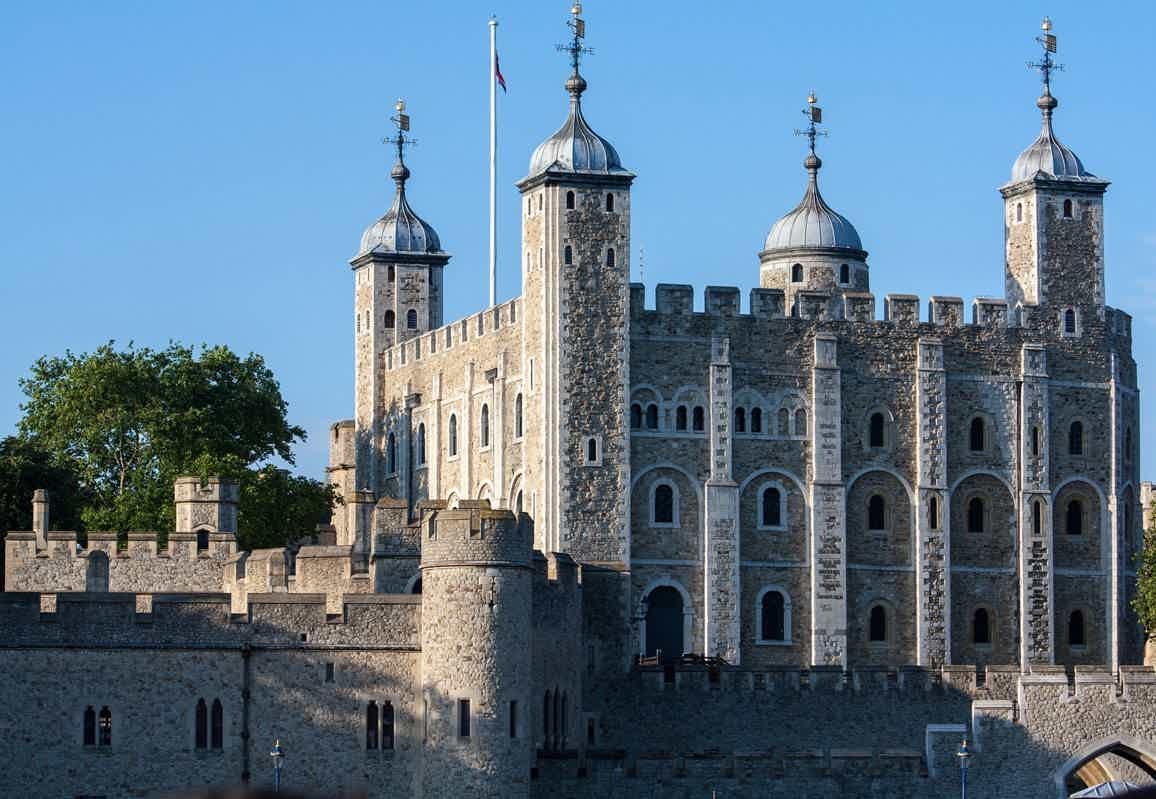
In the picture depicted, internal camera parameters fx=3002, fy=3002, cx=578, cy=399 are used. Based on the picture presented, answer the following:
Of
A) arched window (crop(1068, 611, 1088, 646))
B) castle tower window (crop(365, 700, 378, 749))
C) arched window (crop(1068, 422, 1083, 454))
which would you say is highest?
arched window (crop(1068, 422, 1083, 454))

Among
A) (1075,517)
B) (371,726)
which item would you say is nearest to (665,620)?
(1075,517)

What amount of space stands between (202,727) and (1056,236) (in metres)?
40.9

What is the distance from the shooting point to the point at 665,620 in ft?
273

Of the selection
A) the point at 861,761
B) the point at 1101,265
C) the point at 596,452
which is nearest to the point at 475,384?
the point at 596,452

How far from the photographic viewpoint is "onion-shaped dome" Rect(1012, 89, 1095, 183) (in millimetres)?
89375

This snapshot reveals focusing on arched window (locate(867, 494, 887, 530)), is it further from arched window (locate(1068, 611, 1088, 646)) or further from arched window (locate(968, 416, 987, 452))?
arched window (locate(1068, 611, 1088, 646))

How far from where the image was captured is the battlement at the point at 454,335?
8862 cm

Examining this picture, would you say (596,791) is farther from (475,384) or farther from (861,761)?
(475,384)

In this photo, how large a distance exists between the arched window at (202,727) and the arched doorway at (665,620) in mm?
28239

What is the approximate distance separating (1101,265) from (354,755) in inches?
1573

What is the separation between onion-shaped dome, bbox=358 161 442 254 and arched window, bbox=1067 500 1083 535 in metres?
25.5

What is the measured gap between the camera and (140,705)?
55.2m

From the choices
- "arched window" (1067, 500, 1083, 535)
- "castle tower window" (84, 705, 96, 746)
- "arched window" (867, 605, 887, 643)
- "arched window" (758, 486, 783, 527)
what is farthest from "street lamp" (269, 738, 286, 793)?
"arched window" (1067, 500, 1083, 535)

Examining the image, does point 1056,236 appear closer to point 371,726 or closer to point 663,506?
point 663,506
